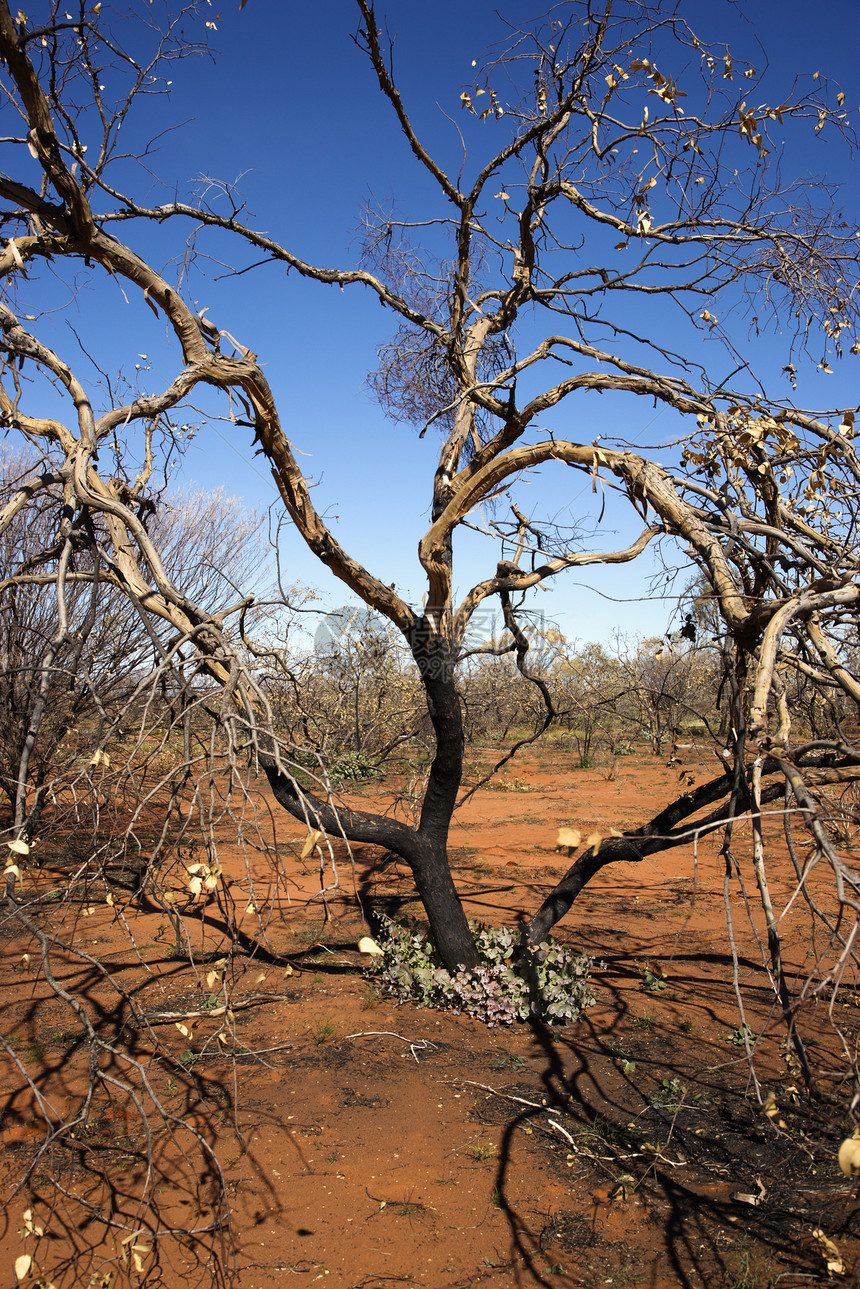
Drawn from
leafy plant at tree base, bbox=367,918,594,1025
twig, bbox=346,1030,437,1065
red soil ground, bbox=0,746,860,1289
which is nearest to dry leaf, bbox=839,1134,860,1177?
red soil ground, bbox=0,746,860,1289

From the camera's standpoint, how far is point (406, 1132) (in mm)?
3371

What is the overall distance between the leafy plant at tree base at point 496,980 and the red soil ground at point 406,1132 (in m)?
0.10

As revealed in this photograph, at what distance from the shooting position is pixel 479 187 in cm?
495

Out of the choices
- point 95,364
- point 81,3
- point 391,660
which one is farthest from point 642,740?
point 81,3

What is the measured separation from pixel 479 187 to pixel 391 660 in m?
9.64

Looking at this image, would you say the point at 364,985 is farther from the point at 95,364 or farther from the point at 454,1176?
the point at 95,364

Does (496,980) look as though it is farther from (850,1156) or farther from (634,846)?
(850,1156)

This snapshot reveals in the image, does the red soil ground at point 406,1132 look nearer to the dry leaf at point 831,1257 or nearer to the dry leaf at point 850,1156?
the dry leaf at point 831,1257

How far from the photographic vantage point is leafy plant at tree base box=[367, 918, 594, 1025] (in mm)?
4434

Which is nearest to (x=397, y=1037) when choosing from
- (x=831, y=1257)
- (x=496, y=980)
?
(x=496, y=980)

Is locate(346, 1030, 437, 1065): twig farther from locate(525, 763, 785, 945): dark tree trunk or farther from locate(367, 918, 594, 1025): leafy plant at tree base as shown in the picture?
locate(525, 763, 785, 945): dark tree trunk

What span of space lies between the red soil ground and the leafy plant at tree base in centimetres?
10

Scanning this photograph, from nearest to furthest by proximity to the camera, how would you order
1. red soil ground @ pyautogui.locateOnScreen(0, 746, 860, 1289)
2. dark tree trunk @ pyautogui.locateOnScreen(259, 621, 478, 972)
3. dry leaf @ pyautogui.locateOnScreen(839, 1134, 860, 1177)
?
1. dry leaf @ pyautogui.locateOnScreen(839, 1134, 860, 1177)
2. red soil ground @ pyautogui.locateOnScreen(0, 746, 860, 1289)
3. dark tree trunk @ pyautogui.locateOnScreen(259, 621, 478, 972)

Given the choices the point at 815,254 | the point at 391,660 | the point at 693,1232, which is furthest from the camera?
the point at 391,660
